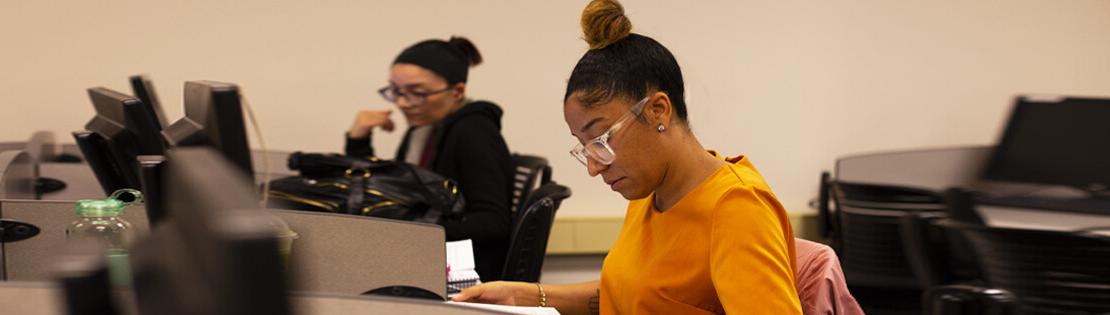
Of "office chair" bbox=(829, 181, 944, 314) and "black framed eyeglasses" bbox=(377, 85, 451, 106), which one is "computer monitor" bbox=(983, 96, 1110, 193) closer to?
"office chair" bbox=(829, 181, 944, 314)

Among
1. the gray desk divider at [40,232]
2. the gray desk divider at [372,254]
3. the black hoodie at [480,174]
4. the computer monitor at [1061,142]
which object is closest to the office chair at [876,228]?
the computer monitor at [1061,142]

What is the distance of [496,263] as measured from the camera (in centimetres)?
315

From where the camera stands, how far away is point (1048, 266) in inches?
104

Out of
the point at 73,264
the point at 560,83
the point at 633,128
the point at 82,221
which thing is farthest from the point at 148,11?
the point at 73,264

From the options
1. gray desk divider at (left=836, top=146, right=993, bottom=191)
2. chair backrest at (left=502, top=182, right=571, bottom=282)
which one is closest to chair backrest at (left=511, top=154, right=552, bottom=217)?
chair backrest at (left=502, top=182, right=571, bottom=282)

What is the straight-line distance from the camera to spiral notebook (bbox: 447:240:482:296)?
2.15m

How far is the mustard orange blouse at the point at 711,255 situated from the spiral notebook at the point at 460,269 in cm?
33

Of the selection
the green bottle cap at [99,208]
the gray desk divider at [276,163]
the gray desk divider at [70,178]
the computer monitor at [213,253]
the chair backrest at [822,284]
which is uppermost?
the computer monitor at [213,253]

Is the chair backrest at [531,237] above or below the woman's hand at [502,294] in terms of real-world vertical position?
below

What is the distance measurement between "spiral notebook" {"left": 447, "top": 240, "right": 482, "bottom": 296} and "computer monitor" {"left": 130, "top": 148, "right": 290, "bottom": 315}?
1.46m

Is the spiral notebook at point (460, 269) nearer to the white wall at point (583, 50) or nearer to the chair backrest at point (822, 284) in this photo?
the chair backrest at point (822, 284)

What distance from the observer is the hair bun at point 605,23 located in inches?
71.5

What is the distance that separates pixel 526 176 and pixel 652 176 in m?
1.78

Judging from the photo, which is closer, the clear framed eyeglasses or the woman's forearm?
the clear framed eyeglasses
